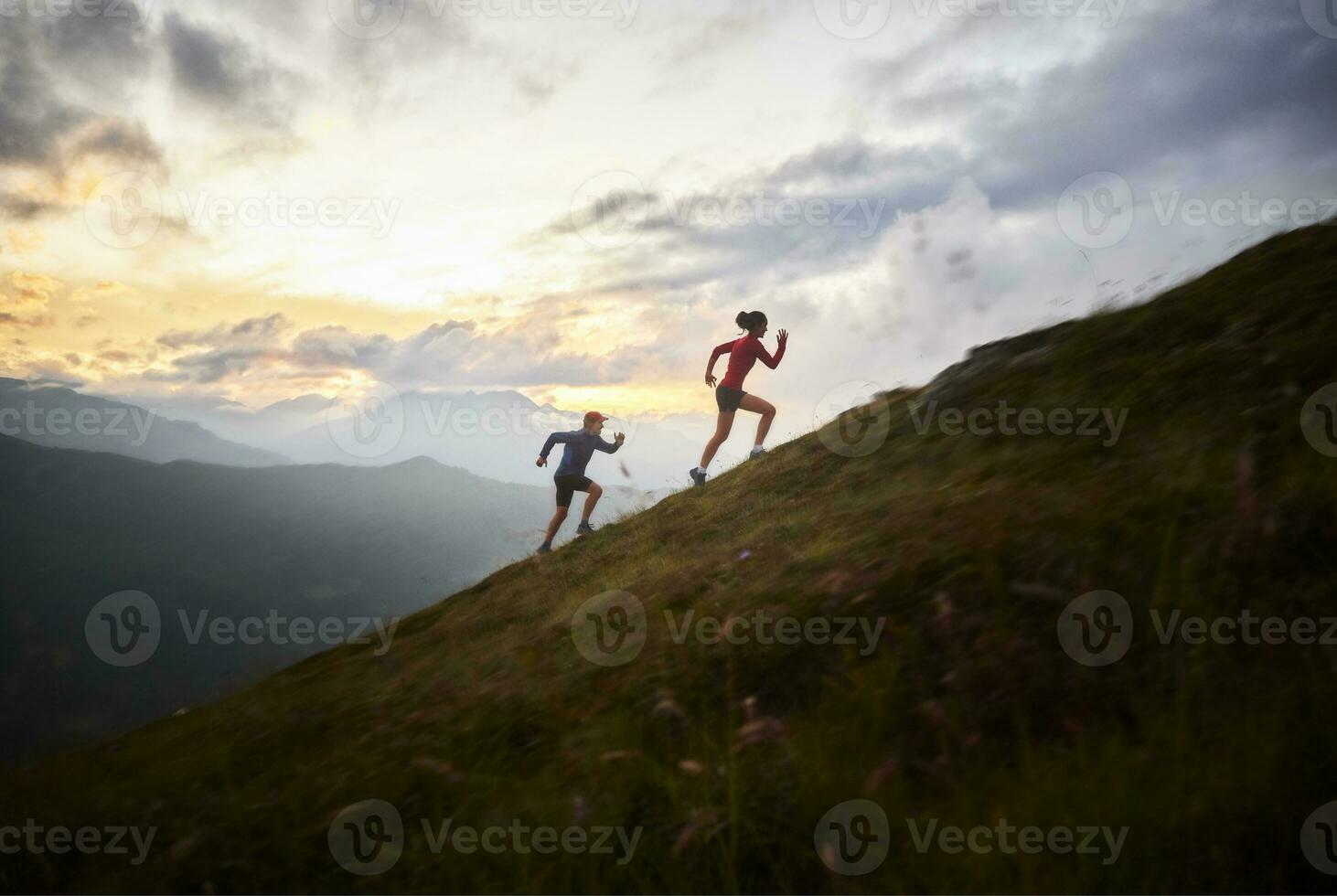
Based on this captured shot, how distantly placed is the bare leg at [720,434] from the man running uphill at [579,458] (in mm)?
1887

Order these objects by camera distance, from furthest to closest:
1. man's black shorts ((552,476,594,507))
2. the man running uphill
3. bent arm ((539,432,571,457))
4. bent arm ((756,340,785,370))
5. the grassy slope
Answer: man's black shorts ((552,476,594,507))
bent arm ((539,432,571,457))
the man running uphill
bent arm ((756,340,785,370))
the grassy slope

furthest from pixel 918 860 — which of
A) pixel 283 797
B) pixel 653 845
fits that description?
pixel 283 797

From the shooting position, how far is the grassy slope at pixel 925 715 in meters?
2.69

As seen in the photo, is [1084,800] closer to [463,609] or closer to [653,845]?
[653,845]

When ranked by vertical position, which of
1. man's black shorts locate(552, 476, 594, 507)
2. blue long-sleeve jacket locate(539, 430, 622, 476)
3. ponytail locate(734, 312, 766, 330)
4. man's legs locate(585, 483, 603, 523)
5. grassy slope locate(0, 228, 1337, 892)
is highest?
ponytail locate(734, 312, 766, 330)

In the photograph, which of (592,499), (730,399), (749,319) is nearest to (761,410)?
(730,399)

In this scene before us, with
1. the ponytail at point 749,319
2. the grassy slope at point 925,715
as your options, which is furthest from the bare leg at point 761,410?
the grassy slope at point 925,715

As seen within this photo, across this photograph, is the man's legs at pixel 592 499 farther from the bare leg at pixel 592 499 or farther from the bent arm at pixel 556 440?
the bent arm at pixel 556 440

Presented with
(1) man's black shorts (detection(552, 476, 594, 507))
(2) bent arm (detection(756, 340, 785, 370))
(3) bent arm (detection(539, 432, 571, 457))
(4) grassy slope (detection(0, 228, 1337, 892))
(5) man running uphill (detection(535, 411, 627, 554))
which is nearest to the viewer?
(4) grassy slope (detection(0, 228, 1337, 892))

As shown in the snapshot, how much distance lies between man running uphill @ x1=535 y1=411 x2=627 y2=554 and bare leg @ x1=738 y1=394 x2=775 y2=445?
2.80 m

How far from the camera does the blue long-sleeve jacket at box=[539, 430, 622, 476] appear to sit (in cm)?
1608

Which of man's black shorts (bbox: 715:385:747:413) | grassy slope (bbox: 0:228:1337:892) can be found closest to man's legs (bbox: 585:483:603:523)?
man's black shorts (bbox: 715:385:747:413)

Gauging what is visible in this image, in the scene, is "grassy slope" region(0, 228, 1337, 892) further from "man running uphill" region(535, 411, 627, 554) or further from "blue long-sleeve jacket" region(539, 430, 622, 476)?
"blue long-sleeve jacket" region(539, 430, 622, 476)

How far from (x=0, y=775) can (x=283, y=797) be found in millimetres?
4008
